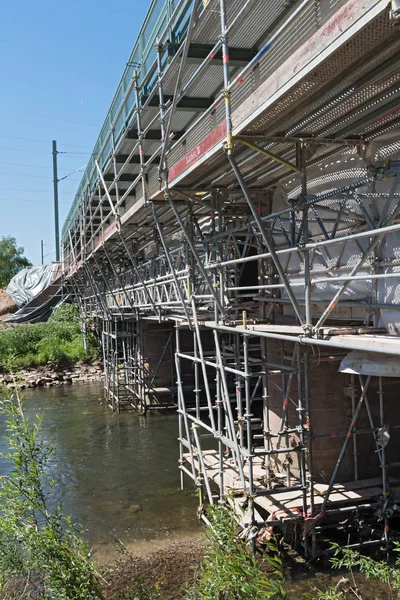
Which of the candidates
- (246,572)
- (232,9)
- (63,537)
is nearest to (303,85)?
(232,9)

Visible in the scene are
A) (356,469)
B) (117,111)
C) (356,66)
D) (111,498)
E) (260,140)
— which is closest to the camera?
(356,66)

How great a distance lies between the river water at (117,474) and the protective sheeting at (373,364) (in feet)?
15.7

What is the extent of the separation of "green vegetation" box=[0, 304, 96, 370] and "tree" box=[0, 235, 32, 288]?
27472 mm

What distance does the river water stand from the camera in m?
9.68

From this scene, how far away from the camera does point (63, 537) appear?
18.0 ft

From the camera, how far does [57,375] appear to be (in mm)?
26531

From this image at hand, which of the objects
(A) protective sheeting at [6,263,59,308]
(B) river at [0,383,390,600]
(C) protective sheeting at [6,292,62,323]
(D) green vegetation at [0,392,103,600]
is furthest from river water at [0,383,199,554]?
(A) protective sheeting at [6,263,59,308]

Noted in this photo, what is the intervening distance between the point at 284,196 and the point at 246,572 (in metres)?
6.34

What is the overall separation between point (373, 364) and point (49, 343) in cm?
2617

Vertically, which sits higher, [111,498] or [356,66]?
[356,66]

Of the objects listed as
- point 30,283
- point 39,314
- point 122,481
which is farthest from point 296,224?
point 30,283

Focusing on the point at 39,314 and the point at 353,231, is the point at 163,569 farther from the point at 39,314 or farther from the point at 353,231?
the point at 39,314

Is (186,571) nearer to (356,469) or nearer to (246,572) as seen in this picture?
(356,469)

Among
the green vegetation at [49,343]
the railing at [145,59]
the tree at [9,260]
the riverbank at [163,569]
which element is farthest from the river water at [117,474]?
the tree at [9,260]
